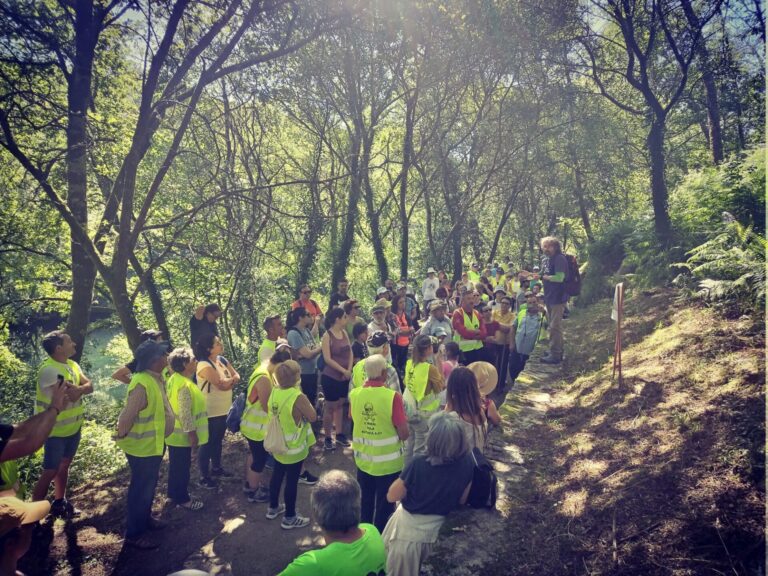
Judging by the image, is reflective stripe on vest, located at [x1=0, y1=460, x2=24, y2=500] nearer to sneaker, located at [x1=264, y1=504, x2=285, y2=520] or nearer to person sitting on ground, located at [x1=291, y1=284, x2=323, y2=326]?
sneaker, located at [x1=264, y1=504, x2=285, y2=520]

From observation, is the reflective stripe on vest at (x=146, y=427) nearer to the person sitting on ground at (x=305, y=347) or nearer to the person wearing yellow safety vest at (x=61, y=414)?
the person wearing yellow safety vest at (x=61, y=414)

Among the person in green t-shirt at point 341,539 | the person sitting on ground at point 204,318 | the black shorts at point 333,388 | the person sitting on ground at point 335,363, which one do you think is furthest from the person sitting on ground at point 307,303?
the person in green t-shirt at point 341,539

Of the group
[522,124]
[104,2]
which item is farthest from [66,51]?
[522,124]

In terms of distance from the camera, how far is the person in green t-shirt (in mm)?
2297

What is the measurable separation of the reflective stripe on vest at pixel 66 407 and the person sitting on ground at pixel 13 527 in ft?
7.00

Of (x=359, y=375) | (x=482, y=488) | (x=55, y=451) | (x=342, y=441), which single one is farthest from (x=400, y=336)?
(x=55, y=451)

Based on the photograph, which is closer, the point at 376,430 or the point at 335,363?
the point at 376,430

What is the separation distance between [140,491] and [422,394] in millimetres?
3208

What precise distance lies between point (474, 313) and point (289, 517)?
14.8ft

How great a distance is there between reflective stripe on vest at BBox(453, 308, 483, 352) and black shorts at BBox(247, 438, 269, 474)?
12.5ft

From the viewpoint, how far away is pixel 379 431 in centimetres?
406

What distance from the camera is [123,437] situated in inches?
175

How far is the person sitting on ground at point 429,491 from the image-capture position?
3.17 meters

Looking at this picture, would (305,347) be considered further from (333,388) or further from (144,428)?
(144,428)
